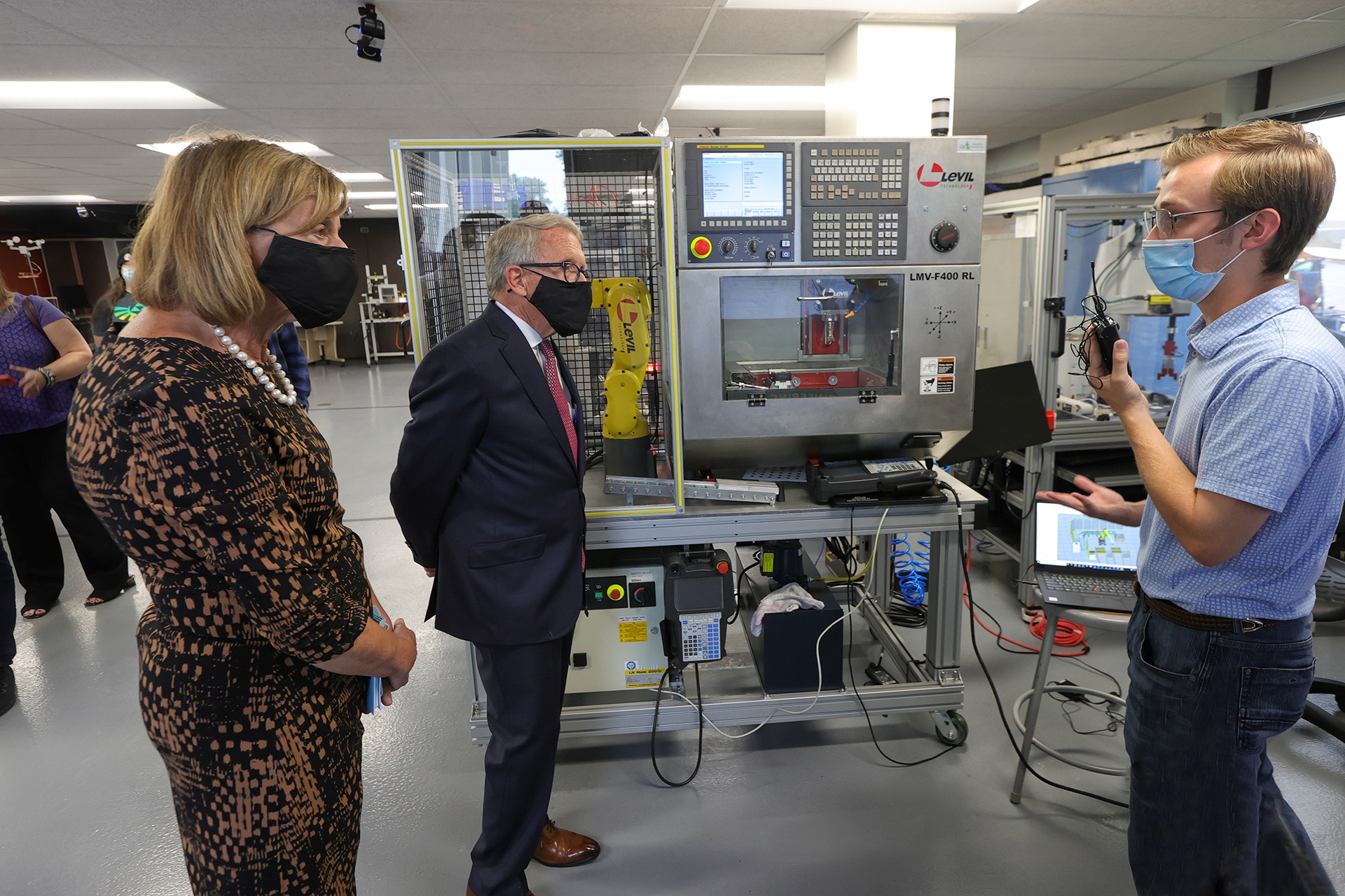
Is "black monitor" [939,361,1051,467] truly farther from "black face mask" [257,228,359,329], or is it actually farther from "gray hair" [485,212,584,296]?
"black face mask" [257,228,359,329]

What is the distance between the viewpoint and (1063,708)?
8.98 feet

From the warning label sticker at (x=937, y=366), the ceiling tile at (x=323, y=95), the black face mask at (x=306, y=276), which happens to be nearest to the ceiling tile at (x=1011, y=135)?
the ceiling tile at (x=323, y=95)

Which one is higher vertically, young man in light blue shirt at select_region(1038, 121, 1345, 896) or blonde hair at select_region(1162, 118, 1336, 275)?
blonde hair at select_region(1162, 118, 1336, 275)

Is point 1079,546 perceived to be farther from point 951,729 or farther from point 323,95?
point 323,95

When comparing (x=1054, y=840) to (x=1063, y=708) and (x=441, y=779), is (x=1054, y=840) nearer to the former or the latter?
A: (x=1063, y=708)

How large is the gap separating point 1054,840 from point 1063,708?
0.76 meters

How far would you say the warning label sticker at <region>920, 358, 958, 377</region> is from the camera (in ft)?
7.61

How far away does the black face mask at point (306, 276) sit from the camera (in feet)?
3.45

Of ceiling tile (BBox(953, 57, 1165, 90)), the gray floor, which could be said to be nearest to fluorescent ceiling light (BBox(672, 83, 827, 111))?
ceiling tile (BBox(953, 57, 1165, 90))

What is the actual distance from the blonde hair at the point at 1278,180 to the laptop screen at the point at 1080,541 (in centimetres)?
138

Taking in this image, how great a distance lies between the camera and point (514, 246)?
1.81 metres

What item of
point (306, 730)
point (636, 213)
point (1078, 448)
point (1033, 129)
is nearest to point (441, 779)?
point (306, 730)

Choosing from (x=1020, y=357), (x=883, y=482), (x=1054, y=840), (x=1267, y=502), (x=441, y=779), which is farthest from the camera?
(x=1020, y=357)

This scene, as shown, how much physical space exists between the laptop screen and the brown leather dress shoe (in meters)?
1.68
